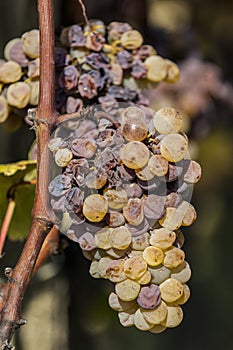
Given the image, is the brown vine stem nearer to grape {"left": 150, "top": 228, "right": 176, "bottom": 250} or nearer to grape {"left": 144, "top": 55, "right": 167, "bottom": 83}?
grape {"left": 150, "top": 228, "right": 176, "bottom": 250}

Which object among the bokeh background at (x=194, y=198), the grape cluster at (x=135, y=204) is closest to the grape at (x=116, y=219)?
the grape cluster at (x=135, y=204)

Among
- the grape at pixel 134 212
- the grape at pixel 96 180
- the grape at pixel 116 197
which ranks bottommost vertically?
the grape at pixel 134 212

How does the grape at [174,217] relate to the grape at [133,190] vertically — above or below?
below

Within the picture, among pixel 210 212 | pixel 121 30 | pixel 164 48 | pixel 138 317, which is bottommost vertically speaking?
pixel 210 212

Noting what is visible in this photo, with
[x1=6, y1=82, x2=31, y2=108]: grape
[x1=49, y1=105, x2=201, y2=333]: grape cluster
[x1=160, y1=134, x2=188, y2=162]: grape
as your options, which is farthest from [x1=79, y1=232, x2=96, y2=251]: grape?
[x1=6, y1=82, x2=31, y2=108]: grape

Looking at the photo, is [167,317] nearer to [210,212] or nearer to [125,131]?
[125,131]

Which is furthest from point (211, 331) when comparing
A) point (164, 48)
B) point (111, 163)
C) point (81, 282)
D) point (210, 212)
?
point (111, 163)

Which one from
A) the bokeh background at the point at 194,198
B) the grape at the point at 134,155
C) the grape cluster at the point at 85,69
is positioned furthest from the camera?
the bokeh background at the point at 194,198

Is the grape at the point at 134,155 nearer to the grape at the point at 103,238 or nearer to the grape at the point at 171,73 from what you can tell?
the grape at the point at 103,238
